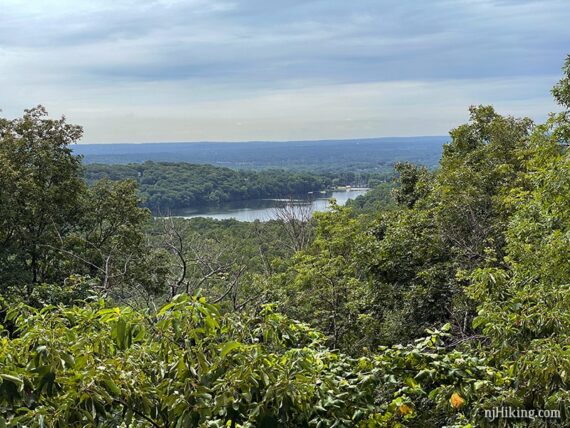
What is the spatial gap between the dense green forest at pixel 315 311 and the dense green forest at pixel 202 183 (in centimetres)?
2558

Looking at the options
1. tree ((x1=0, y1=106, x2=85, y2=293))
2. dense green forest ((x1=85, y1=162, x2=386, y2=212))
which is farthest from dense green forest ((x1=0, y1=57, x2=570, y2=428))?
dense green forest ((x1=85, y1=162, x2=386, y2=212))

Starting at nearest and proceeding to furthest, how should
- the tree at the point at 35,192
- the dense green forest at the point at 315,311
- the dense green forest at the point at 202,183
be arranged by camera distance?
the dense green forest at the point at 315,311, the tree at the point at 35,192, the dense green forest at the point at 202,183

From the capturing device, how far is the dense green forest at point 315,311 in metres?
2.20

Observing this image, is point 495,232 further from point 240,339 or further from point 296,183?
point 296,183

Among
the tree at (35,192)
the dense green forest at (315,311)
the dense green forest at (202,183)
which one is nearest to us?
the dense green forest at (315,311)

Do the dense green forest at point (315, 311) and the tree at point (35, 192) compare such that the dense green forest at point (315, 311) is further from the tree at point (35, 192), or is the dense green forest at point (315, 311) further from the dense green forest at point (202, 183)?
the dense green forest at point (202, 183)

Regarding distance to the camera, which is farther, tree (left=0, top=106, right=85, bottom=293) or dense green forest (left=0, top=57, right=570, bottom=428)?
tree (left=0, top=106, right=85, bottom=293)

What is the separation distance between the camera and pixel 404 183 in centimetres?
1683

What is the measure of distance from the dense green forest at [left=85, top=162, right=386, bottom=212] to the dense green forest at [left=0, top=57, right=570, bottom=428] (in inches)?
1007

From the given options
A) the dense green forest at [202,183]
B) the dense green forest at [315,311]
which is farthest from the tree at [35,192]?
the dense green forest at [202,183]

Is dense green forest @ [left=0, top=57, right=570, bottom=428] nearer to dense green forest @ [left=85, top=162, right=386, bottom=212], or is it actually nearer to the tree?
the tree

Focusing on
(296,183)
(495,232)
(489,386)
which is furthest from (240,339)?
(296,183)

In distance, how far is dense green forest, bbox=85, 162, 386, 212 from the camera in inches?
1686

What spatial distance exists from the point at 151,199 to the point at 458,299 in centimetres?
3398
